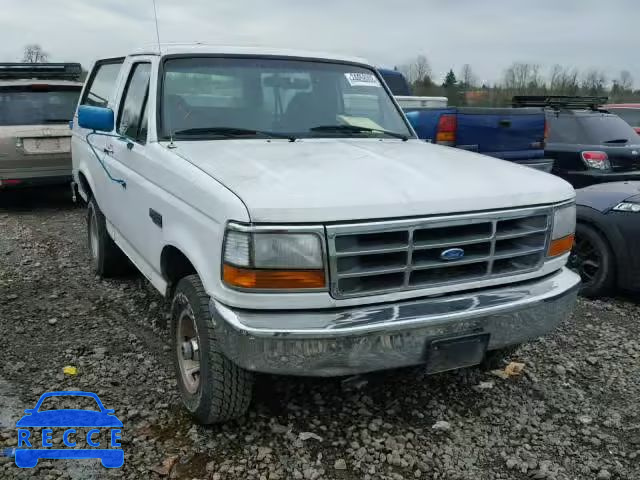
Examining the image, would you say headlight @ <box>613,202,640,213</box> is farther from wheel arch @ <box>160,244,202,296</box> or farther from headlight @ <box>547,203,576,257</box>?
wheel arch @ <box>160,244,202,296</box>

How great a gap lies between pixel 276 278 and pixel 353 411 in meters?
1.17

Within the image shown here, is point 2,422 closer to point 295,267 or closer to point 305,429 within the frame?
point 305,429

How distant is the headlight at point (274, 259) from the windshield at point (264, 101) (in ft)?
4.23

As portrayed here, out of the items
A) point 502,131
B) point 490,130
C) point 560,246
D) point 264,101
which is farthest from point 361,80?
point 502,131

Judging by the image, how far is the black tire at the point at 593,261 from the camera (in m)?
4.85

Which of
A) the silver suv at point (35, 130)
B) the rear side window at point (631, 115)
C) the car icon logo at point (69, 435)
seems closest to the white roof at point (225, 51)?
the car icon logo at point (69, 435)

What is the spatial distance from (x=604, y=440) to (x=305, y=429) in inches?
60.3

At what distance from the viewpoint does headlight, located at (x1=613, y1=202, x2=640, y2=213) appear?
4734 mm

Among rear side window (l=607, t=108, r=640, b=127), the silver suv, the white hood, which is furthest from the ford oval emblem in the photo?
rear side window (l=607, t=108, r=640, b=127)

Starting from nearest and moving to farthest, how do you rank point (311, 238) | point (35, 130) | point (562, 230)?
1. point (311, 238)
2. point (562, 230)
3. point (35, 130)

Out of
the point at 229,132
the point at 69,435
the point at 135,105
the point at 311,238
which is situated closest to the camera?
the point at 311,238

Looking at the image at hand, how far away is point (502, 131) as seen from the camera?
289 inches

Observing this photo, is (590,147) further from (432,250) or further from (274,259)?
(274,259)

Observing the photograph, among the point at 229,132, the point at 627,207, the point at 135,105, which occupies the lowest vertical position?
the point at 627,207
